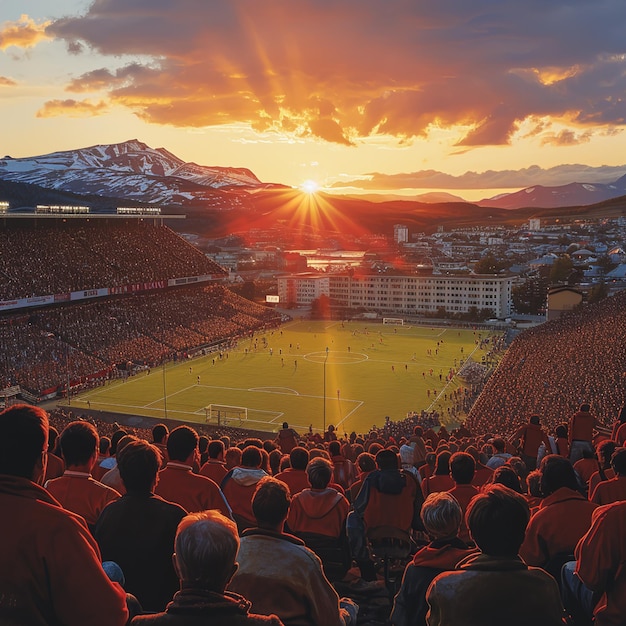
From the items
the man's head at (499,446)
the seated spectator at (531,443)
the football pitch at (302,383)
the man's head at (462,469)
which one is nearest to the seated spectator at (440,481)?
the man's head at (462,469)

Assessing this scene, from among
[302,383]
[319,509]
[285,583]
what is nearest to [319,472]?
[319,509]

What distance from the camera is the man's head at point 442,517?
14.6 feet

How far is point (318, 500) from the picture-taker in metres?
6.60

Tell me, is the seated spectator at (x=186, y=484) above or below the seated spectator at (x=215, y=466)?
above

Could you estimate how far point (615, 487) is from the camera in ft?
21.7

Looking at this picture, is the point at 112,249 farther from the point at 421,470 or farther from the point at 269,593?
the point at 269,593

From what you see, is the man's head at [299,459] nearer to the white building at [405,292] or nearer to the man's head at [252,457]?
the man's head at [252,457]

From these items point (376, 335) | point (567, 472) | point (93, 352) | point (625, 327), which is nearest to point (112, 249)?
point (93, 352)

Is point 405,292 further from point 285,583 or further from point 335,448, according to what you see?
point 285,583

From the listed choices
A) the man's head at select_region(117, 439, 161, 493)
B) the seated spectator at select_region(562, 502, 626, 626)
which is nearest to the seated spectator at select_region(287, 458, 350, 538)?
the man's head at select_region(117, 439, 161, 493)

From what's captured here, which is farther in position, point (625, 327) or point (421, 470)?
point (625, 327)

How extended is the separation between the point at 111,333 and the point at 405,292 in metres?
52.0

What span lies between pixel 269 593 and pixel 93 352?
51.9 metres

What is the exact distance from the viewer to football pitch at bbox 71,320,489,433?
41469 millimetres
